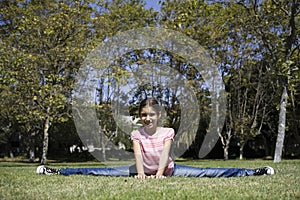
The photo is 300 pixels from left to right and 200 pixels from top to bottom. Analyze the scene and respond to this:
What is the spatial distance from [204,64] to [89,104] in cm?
880

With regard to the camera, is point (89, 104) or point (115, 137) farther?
point (115, 137)

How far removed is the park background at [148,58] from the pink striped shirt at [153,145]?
8302mm

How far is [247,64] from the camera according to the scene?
2973 cm

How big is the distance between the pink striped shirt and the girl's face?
100mm

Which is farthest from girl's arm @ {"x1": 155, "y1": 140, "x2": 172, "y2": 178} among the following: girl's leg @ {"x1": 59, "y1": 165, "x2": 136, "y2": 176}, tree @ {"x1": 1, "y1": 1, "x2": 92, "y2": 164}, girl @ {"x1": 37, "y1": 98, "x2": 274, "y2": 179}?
tree @ {"x1": 1, "y1": 1, "x2": 92, "y2": 164}

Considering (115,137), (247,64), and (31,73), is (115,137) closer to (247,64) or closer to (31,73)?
(31,73)

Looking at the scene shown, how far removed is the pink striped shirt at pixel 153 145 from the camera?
6695 mm

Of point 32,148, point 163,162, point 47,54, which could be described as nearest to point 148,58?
point 47,54

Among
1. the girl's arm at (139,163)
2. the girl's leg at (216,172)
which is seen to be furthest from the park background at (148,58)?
the girl's arm at (139,163)

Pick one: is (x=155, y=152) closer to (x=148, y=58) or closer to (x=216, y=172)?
(x=216, y=172)

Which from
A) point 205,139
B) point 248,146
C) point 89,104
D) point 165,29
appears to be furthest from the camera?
point 248,146

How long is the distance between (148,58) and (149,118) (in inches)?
642

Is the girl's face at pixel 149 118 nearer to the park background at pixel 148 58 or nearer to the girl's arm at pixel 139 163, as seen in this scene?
the girl's arm at pixel 139 163

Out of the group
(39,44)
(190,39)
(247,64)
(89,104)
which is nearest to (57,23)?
(39,44)
